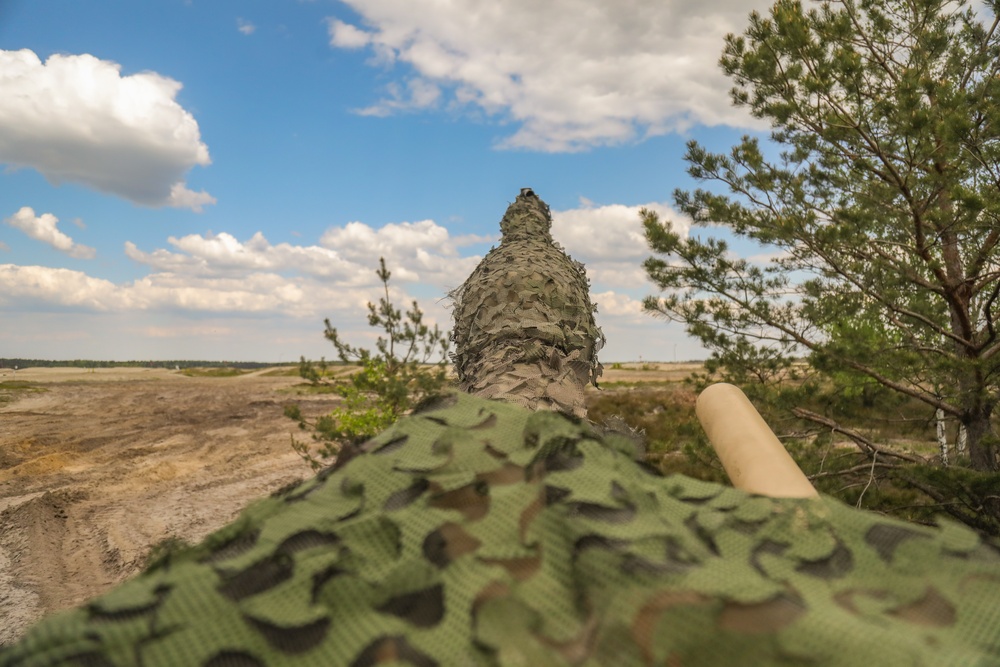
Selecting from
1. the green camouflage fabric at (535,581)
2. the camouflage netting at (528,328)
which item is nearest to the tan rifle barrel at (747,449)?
the green camouflage fabric at (535,581)

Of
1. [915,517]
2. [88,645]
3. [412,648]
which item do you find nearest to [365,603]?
[412,648]

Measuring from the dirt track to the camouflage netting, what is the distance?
5.64 metres

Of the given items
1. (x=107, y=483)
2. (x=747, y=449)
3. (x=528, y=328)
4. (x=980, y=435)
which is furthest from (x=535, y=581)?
(x=107, y=483)

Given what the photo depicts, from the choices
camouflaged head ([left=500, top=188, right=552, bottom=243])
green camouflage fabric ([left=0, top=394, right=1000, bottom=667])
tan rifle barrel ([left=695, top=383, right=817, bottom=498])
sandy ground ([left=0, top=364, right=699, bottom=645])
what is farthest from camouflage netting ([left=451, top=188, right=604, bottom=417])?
sandy ground ([left=0, top=364, right=699, bottom=645])

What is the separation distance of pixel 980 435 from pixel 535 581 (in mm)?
5998

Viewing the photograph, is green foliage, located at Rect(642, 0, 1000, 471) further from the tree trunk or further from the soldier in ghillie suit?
the soldier in ghillie suit

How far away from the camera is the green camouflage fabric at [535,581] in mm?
767

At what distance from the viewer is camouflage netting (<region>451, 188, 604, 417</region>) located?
7.99 ft

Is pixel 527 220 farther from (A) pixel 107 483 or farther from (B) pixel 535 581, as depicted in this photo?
(A) pixel 107 483

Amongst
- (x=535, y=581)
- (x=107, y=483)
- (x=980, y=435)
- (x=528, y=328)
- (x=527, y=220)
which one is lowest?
(x=107, y=483)

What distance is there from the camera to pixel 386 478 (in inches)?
41.4

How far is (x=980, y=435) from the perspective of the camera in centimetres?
527

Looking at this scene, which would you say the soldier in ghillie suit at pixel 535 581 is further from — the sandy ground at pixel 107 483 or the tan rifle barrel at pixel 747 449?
the sandy ground at pixel 107 483

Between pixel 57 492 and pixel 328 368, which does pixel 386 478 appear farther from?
pixel 57 492
